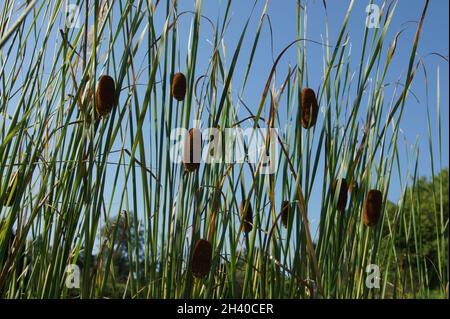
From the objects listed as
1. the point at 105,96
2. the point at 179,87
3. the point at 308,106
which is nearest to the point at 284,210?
the point at 308,106

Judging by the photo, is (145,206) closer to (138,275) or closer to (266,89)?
(138,275)

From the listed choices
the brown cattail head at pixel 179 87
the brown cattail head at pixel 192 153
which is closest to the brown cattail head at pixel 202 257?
the brown cattail head at pixel 192 153

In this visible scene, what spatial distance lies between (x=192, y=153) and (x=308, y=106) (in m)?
0.28

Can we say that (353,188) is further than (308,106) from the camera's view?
Yes

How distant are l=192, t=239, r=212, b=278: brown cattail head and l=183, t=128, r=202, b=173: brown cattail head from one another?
0.55ft

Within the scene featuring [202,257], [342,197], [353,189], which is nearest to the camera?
[202,257]

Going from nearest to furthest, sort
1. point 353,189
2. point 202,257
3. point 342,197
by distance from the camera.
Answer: point 202,257
point 342,197
point 353,189

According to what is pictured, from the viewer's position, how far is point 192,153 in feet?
3.49

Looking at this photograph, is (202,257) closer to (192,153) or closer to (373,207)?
(192,153)

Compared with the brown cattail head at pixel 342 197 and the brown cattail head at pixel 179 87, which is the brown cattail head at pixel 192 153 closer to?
the brown cattail head at pixel 179 87

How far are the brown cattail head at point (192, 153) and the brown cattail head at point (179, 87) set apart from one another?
0.09 meters

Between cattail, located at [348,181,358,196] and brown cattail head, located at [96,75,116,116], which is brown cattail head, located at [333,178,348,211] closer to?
cattail, located at [348,181,358,196]
